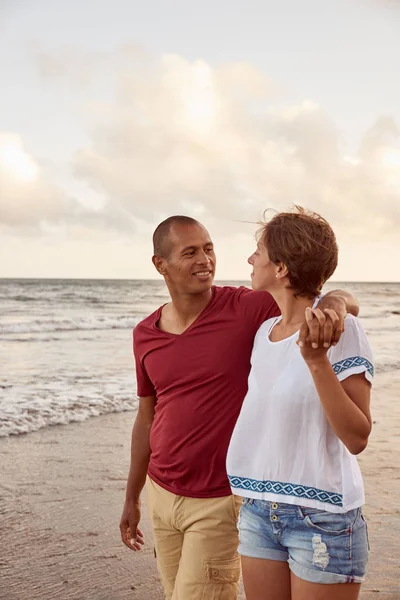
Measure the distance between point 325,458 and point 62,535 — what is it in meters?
3.44

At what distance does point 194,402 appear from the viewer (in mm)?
3045

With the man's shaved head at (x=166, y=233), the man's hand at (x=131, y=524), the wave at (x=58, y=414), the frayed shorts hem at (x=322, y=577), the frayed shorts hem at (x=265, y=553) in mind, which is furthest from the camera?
the wave at (x=58, y=414)

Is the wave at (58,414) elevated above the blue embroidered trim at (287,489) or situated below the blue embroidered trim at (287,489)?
below

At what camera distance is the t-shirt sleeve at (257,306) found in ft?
9.98

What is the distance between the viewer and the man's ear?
3.35 m

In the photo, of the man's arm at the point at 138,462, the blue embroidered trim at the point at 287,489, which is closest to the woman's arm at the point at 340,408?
the blue embroidered trim at the point at 287,489

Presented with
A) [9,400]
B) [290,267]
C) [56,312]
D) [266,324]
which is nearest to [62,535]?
[266,324]

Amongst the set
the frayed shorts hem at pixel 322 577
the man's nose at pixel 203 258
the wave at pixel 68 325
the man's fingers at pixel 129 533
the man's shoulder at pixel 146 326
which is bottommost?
the wave at pixel 68 325

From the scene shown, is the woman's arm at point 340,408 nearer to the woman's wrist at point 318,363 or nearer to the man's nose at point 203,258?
the woman's wrist at point 318,363

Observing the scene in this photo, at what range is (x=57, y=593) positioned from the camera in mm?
4371

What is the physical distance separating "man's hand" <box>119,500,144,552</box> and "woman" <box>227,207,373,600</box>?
1049 millimetres

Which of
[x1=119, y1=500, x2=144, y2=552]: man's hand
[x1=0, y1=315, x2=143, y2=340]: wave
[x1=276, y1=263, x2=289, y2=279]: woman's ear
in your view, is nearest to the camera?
[x1=276, y1=263, x2=289, y2=279]: woman's ear

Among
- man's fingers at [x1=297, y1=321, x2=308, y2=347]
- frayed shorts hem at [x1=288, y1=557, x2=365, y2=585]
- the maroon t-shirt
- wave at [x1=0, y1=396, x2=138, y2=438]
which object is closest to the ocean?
wave at [x1=0, y1=396, x2=138, y2=438]

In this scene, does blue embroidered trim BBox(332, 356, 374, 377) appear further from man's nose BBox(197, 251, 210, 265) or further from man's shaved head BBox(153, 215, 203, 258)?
man's shaved head BBox(153, 215, 203, 258)
